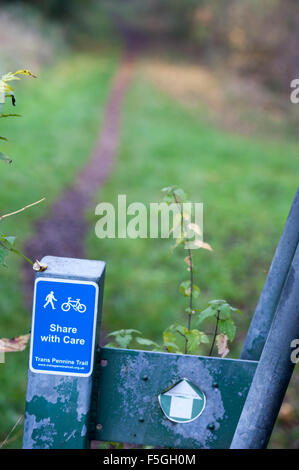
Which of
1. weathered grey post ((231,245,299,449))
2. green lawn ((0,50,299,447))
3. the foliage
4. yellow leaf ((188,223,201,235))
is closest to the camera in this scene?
weathered grey post ((231,245,299,449))

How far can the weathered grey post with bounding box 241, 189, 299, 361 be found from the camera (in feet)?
5.85

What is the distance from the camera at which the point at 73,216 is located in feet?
26.2

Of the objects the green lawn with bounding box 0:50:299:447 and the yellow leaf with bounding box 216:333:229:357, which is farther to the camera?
the green lawn with bounding box 0:50:299:447

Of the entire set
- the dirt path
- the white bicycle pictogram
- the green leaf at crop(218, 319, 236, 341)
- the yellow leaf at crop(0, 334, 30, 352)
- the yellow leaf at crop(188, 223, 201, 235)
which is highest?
the dirt path

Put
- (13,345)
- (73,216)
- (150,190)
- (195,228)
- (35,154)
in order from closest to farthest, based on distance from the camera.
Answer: (13,345) < (195,228) < (73,216) < (150,190) < (35,154)

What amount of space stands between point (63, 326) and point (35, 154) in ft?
29.0

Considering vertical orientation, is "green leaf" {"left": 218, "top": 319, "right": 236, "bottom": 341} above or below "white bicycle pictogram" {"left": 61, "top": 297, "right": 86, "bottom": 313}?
below

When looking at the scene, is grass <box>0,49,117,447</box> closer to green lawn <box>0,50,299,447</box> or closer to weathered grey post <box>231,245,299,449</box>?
green lawn <box>0,50,299,447</box>

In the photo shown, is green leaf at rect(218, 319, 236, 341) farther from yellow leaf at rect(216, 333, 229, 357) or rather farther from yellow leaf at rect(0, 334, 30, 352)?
yellow leaf at rect(0, 334, 30, 352)

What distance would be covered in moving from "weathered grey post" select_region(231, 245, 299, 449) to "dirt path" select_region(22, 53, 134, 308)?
13.4 feet

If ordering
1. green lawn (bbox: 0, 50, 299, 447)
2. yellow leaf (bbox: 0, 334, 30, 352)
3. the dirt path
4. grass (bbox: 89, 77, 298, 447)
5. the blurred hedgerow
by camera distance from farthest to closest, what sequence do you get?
1. the dirt path
2. grass (bbox: 89, 77, 298, 447)
3. green lawn (bbox: 0, 50, 299, 447)
4. the blurred hedgerow
5. yellow leaf (bbox: 0, 334, 30, 352)

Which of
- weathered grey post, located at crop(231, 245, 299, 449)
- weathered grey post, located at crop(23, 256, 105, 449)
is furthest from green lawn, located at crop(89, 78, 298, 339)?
weathered grey post, located at crop(23, 256, 105, 449)

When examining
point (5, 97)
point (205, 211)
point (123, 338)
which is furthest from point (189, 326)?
point (205, 211)

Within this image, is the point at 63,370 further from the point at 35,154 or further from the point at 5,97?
the point at 35,154
